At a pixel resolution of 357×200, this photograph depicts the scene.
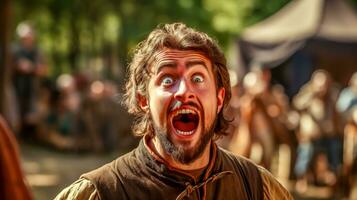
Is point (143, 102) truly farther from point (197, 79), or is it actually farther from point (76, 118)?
point (76, 118)

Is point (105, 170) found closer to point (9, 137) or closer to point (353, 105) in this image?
point (9, 137)

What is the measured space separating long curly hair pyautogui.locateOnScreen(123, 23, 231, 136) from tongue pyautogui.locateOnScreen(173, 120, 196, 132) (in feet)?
0.48

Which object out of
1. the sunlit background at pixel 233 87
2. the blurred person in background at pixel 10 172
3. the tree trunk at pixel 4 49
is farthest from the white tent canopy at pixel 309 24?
the blurred person in background at pixel 10 172

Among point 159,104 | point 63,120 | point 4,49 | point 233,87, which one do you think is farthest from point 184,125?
point 63,120

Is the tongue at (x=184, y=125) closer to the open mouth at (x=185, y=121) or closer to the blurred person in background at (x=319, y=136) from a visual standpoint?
the open mouth at (x=185, y=121)

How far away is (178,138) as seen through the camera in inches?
120

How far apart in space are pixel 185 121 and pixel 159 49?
293 mm

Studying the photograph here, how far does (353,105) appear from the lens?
11664 millimetres

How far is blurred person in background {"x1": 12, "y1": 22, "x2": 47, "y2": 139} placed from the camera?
1405cm

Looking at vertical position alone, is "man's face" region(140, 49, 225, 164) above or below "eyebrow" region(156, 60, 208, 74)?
below

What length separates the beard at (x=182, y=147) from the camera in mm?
3055

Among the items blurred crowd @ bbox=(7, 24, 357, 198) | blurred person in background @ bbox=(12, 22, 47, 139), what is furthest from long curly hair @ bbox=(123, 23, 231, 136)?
blurred person in background @ bbox=(12, 22, 47, 139)

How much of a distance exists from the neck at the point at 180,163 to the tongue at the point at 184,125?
0.10 meters

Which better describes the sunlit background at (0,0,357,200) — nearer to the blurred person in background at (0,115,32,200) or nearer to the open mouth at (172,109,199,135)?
the blurred person in background at (0,115,32,200)
